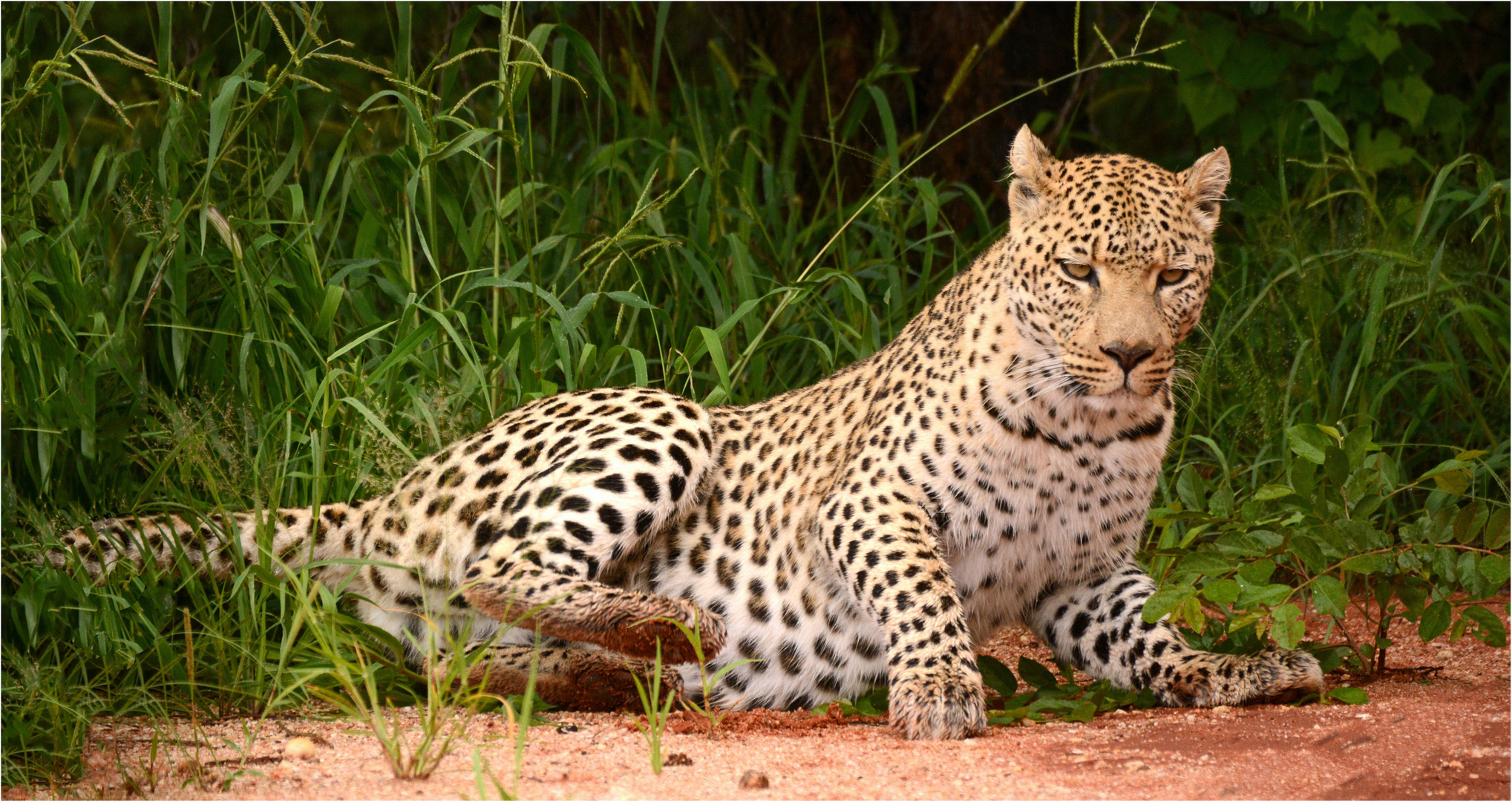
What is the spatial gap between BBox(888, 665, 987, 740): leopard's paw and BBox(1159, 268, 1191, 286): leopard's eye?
1218 mm

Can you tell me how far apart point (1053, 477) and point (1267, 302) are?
2339 mm

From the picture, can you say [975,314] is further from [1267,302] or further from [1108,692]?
[1267,302]

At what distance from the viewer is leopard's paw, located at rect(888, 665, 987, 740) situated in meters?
3.87

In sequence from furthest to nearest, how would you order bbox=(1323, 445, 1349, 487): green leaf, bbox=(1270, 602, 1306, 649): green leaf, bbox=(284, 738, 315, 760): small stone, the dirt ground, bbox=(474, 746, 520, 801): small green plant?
bbox=(1323, 445, 1349, 487): green leaf
bbox=(1270, 602, 1306, 649): green leaf
bbox=(284, 738, 315, 760): small stone
the dirt ground
bbox=(474, 746, 520, 801): small green plant

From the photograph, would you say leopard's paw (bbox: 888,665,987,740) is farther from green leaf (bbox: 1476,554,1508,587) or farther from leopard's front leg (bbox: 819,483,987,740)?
green leaf (bbox: 1476,554,1508,587)

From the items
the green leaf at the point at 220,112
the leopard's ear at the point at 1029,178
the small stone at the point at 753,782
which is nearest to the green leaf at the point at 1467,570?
the leopard's ear at the point at 1029,178

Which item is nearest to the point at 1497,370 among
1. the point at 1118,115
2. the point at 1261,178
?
the point at 1261,178

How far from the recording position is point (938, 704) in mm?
3885

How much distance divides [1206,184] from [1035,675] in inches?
59.4

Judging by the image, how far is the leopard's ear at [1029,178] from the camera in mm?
4555

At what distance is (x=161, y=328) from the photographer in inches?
208

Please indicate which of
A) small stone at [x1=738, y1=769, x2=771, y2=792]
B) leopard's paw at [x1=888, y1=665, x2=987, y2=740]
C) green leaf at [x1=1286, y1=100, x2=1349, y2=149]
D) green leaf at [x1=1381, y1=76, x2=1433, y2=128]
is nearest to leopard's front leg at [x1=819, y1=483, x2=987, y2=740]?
leopard's paw at [x1=888, y1=665, x2=987, y2=740]

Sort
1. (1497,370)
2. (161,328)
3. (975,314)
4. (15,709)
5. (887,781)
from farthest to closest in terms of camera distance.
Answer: (1497,370), (161,328), (975,314), (15,709), (887,781)

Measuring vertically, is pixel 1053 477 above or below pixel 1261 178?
below
